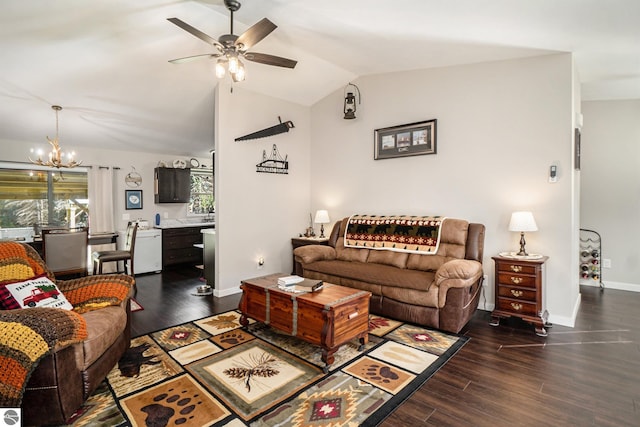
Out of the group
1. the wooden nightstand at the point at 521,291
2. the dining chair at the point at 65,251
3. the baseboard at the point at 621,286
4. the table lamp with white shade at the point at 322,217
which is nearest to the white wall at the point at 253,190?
the table lamp with white shade at the point at 322,217

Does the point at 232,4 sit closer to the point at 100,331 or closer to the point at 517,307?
the point at 100,331

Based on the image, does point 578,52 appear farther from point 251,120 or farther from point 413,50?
point 251,120

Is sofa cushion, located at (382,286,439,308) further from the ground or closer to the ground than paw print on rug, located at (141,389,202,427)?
further from the ground

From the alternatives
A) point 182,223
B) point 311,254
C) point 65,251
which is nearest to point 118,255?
point 65,251

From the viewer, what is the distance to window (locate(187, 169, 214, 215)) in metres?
7.01

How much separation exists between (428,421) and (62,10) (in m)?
4.08

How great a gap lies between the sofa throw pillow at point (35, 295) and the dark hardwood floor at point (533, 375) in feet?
3.26

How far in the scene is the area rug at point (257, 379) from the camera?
74.3 inches

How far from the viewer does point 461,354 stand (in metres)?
2.67

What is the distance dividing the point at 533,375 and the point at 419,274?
1268 millimetres

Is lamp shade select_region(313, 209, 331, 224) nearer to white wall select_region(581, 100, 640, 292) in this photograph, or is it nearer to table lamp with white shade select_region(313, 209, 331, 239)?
table lamp with white shade select_region(313, 209, 331, 239)

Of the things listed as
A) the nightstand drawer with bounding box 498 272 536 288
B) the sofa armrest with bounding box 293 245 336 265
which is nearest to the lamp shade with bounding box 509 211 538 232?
the nightstand drawer with bounding box 498 272 536 288

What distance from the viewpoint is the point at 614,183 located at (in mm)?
4488

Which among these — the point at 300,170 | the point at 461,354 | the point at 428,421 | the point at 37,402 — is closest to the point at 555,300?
the point at 461,354
